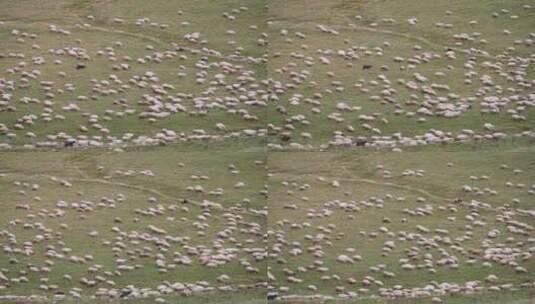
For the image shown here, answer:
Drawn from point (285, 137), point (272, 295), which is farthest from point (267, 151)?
point (272, 295)

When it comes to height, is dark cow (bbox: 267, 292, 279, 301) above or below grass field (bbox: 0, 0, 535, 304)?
below

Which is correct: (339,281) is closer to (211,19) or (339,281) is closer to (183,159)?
(183,159)

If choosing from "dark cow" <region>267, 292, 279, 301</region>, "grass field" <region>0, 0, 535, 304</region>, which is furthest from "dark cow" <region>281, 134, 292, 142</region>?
"dark cow" <region>267, 292, 279, 301</region>

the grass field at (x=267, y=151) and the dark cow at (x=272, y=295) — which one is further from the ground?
the grass field at (x=267, y=151)

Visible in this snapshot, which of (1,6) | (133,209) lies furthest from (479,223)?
(1,6)

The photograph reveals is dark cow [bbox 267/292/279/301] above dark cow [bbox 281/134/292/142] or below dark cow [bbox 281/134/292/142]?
below

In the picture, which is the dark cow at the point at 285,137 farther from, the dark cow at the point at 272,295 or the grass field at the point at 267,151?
the dark cow at the point at 272,295

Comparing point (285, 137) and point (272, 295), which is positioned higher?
point (285, 137)

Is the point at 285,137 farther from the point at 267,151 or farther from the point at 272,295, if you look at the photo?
the point at 272,295

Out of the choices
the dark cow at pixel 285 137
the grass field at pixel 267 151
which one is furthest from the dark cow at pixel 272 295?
the dark cow at pixel 285 137

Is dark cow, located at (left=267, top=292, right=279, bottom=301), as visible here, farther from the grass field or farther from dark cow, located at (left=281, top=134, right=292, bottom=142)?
dark cow, located at (left=281, top=134, right=292, bottom=142)

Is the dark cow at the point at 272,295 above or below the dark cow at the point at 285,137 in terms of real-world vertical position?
below
